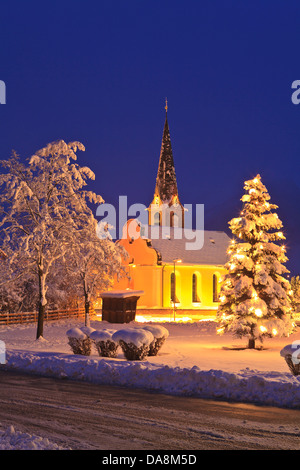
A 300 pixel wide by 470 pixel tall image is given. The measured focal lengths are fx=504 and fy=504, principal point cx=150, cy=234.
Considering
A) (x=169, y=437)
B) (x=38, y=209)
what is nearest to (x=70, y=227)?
(x=38, y=209)

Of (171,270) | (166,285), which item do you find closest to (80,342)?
(166,285)

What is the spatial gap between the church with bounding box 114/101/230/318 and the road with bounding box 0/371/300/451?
38.1 metres

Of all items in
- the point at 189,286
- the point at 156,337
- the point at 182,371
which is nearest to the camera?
the point at 182,371

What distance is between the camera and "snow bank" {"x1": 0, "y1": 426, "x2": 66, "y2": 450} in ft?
24.8

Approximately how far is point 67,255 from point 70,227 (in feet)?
7.75

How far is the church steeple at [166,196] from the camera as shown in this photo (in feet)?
237

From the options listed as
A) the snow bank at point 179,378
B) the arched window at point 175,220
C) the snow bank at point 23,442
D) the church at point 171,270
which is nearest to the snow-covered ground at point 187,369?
the snow bank at point 179,378

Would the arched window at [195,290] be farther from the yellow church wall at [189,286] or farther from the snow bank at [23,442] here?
the snow bank at [23,442]

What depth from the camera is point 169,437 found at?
8391mm

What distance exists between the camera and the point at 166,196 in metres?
74.6

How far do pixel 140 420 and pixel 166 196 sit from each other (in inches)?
2586

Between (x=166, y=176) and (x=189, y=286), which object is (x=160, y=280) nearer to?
(x=189, y=286)

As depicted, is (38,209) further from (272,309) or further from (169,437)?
(169,437)

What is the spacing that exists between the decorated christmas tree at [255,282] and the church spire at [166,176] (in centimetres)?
4821
